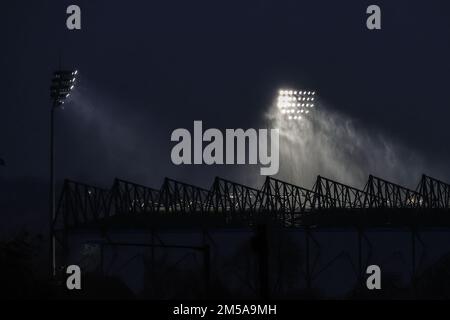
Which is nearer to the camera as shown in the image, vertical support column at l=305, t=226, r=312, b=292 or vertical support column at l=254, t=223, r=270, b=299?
vertical support column at l=254, t=223, r=270, b=299

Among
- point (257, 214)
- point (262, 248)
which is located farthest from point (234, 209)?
point (262, 248)

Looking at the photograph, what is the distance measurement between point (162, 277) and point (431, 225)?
3096 cm

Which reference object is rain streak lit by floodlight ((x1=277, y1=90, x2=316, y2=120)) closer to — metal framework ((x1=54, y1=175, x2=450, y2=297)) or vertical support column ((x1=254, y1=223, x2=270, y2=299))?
metal framework ((x1=54, y1=175, x2=450, y2=297))

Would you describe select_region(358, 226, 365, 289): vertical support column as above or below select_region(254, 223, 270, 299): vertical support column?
above

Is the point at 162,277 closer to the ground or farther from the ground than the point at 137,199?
closer to the ground

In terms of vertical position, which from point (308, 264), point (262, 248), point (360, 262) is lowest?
point (262, 248)

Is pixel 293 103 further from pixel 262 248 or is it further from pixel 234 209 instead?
pixel 262 248

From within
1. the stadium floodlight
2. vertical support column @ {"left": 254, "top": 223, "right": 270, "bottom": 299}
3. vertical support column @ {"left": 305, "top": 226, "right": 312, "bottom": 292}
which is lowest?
vertical support column @ {"left": 254, "top": 223, "right": 270, "bottom": 299}

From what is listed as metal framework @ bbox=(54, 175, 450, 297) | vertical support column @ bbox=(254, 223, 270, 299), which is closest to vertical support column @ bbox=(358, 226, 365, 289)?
metal framework @ bbox=(54, 175, 450, 297)

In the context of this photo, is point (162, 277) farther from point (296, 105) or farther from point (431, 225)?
point (296, 105)

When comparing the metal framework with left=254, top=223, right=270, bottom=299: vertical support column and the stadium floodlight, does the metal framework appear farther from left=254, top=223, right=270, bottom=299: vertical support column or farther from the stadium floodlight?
left=254, top=223, right=270, bottom=299: vertical support column
